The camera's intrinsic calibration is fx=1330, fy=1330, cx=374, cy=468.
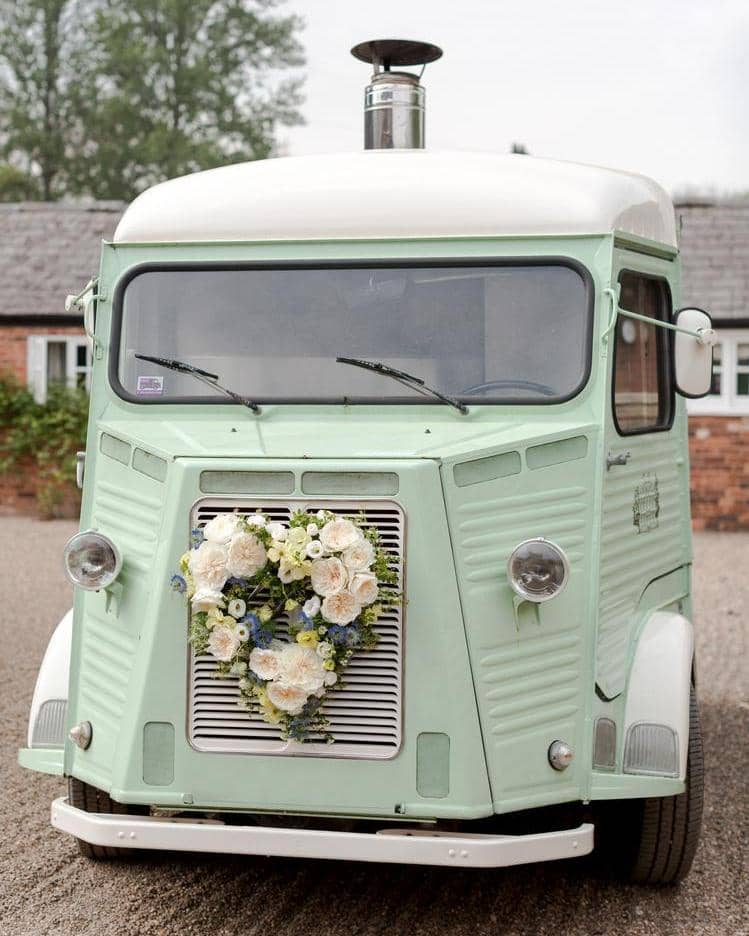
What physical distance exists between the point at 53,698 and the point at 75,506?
13527 millimetres

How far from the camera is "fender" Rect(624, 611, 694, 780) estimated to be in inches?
171

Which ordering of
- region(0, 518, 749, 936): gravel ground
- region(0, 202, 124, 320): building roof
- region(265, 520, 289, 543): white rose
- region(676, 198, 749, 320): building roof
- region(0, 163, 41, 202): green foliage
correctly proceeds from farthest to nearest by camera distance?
1. region(0, 163, 41, 202): green foliage
2. region(0, 202, 124, 320): building roof
3. region(676, 198, 749, 320): building roof
4. region(0, 518, 749, 936): gravel ground
5. region(265, 520, 289, 543): white rose

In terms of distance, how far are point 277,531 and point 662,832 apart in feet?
6.08

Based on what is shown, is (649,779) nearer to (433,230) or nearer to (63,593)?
(433,230)

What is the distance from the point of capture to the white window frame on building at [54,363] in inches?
733

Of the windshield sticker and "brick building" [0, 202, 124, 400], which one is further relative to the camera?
"brick building" [0, 202, 124, 400]

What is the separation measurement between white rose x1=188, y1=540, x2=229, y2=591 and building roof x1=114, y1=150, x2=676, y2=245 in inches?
53.9

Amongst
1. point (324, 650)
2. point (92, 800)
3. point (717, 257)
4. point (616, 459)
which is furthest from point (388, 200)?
point (717, 257)

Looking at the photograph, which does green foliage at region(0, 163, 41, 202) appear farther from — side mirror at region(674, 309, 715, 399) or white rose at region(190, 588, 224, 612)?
white rose at region(190, 588, 224, 612)

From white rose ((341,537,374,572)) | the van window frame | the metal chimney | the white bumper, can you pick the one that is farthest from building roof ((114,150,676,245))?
the white bumper

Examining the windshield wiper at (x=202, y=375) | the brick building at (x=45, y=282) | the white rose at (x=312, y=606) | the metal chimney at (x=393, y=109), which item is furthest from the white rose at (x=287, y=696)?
the brick building at (x=45, y=282)

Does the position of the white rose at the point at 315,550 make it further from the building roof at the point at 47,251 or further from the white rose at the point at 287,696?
the building roof at the point at 47,251

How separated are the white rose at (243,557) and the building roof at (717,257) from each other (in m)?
14.4

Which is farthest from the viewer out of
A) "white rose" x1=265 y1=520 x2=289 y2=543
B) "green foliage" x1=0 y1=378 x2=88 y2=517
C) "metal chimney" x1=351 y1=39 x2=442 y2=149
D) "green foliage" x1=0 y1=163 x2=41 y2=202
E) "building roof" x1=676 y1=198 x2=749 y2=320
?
"green foliage" x1=0 y1=163 x2=41 y2=202
